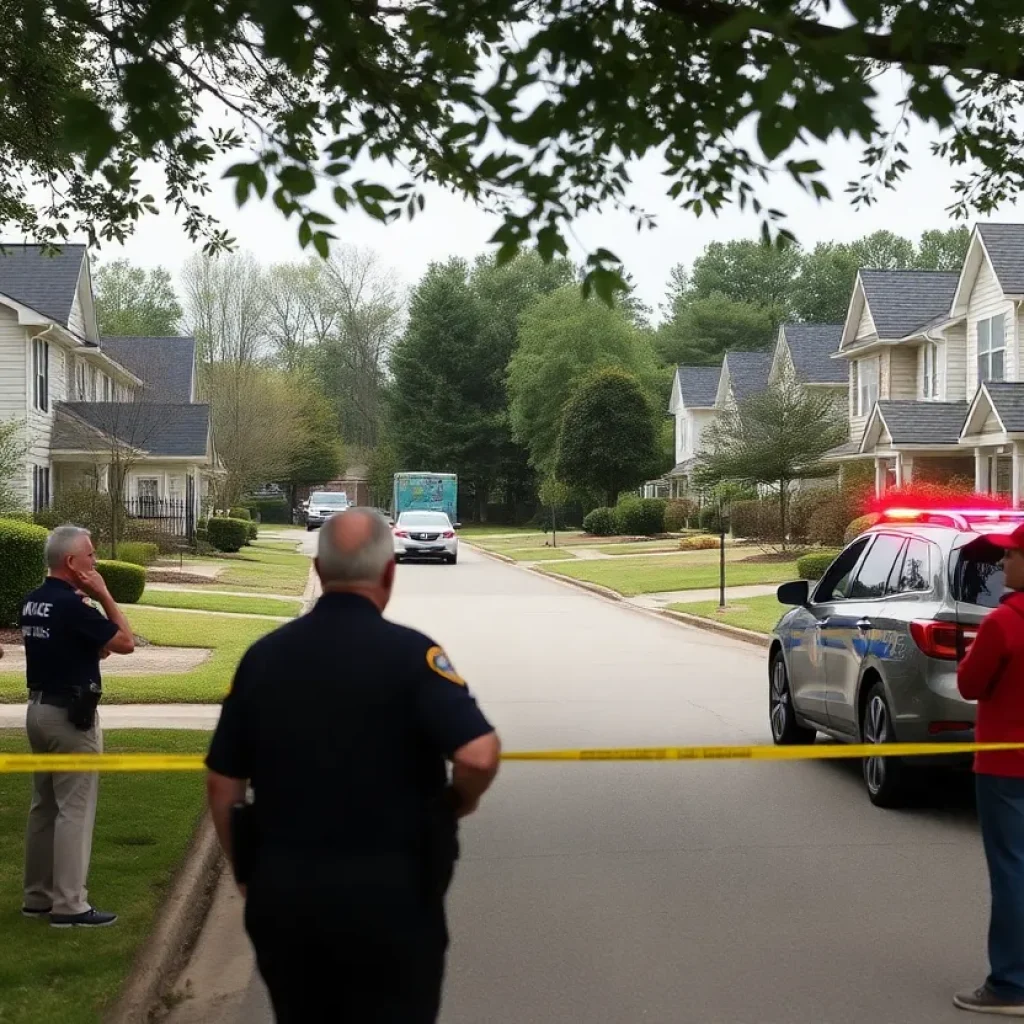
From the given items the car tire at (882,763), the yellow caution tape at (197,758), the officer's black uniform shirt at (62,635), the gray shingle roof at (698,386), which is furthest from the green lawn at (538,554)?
the yellow caution tape at (197,758)

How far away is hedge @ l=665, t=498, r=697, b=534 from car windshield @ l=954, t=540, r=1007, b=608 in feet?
180

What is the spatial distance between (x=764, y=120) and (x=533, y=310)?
3322 inches

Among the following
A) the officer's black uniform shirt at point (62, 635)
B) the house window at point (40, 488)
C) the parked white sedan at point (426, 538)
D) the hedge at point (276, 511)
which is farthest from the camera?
the hedge at point (276, 511)

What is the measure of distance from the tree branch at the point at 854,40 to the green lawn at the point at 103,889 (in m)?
4.13

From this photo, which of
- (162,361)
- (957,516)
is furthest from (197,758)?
(162,361)

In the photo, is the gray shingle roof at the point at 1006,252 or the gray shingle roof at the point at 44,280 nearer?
the gray shingle roof at the point at 1006,252

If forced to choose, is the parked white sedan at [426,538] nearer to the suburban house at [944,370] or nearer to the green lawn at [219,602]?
the suburban house at [944,370]

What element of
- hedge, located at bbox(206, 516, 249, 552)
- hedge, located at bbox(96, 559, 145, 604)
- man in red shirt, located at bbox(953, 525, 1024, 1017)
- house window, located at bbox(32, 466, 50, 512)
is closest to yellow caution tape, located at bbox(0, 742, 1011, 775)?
man in red shirt, located at bbox(953, 525, 1024, 1017)

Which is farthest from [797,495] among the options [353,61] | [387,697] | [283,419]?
[387,697]

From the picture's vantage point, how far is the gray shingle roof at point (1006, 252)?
38219 mm

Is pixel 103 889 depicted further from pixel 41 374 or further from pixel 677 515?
pixel 677 515

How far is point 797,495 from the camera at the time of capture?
49.9m

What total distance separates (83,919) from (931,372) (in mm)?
42877

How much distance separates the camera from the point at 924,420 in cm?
4262
